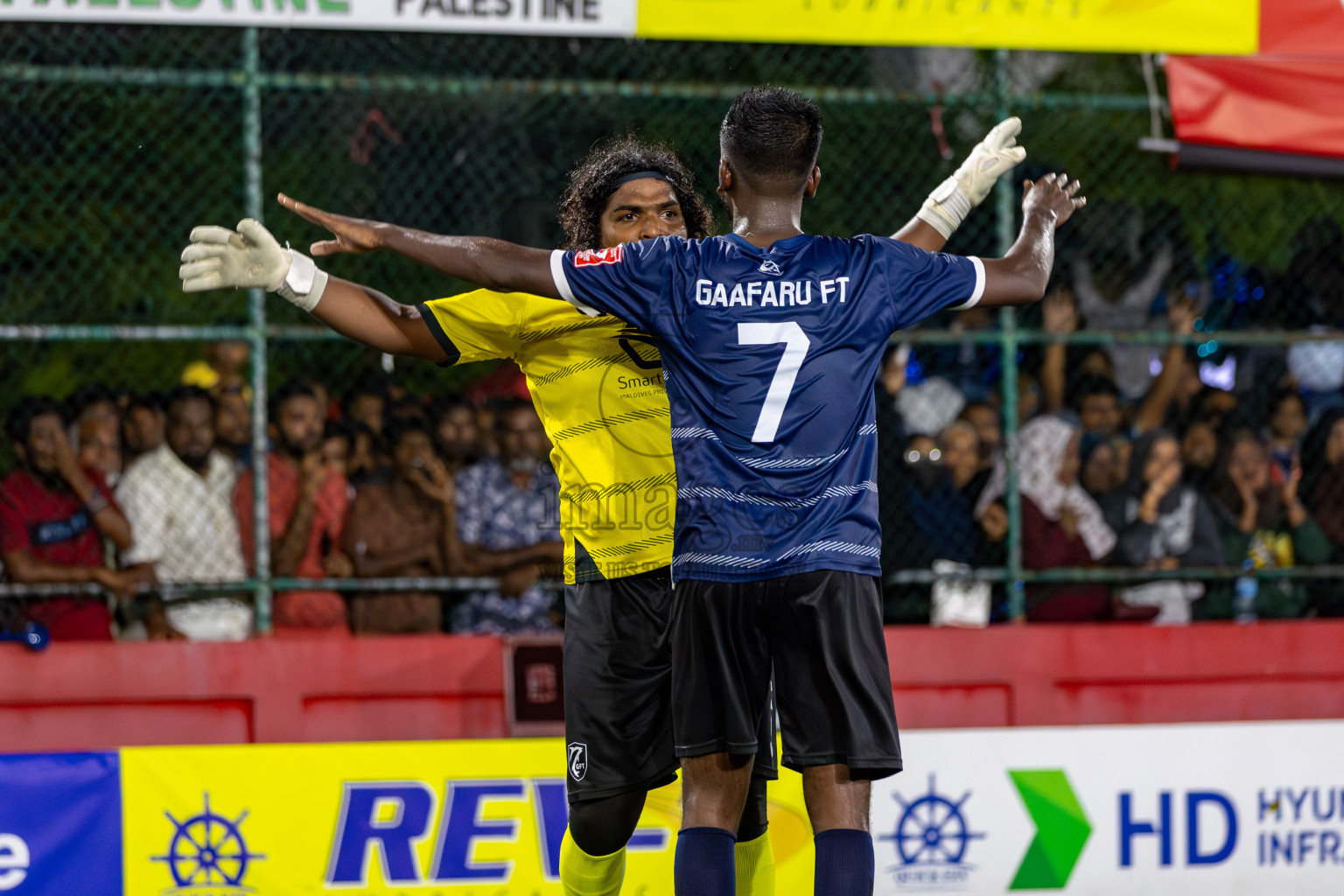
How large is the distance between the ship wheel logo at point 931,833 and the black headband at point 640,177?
251 centimetres

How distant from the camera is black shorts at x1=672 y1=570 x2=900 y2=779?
299 cm

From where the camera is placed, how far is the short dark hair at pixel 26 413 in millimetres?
5855

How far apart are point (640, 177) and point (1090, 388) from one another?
3.67 m

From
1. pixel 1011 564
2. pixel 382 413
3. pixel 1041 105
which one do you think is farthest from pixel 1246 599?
pixel 382 413

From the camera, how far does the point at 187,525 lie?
5898mm

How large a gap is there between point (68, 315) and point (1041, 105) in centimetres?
489

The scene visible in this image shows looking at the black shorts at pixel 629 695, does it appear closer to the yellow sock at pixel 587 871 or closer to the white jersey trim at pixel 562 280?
the yellow sock at pixel 587 871

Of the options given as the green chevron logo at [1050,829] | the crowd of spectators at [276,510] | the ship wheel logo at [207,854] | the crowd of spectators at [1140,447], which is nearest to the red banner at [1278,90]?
the crowd of spectators at [1140,447]

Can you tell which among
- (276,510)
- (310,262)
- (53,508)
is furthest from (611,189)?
(53,508)

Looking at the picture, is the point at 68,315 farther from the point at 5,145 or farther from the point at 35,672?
the point at 35,672

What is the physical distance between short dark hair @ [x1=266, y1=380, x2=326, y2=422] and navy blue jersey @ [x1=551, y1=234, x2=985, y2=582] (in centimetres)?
347

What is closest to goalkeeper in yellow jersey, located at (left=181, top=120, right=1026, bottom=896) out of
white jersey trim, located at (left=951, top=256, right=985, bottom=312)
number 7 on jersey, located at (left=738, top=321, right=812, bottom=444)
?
white jersey trim, located at (left=951, top=256, right=985, bottom=312)

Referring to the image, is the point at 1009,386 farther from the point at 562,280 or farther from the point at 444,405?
the point at 562,280

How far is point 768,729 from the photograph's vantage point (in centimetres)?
362
